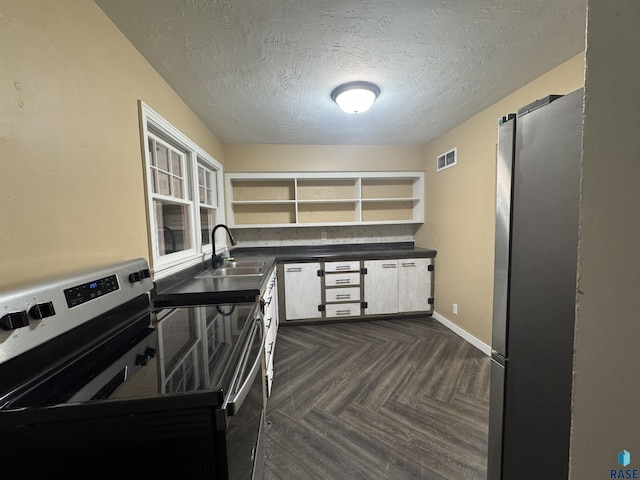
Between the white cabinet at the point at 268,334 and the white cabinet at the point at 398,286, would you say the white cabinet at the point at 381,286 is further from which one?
the white cabinet at the point at 268,334

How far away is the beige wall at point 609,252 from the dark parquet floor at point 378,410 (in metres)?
1.23

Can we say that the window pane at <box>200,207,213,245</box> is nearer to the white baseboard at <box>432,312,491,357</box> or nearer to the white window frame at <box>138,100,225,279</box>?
the white window frame at <box>138,100,225,279</box>

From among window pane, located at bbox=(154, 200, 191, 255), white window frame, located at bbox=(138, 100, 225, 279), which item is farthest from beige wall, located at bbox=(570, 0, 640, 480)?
window pane, located at bbox=(154, 200, 191, 255)

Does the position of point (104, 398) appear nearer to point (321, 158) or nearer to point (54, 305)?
point (54, 305)

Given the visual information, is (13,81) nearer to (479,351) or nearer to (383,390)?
(383,390)

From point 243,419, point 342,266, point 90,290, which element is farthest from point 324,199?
point 243,419

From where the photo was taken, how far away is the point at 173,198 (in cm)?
188

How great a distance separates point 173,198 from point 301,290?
1.85 metres

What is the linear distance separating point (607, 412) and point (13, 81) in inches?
65.3

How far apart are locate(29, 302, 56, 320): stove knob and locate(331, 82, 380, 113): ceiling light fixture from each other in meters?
2.04

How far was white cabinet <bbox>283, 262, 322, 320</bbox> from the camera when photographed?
125 inches

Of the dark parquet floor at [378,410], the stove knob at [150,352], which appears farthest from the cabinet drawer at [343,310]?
the stove knob at [150,352]

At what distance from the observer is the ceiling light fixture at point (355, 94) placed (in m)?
1.88

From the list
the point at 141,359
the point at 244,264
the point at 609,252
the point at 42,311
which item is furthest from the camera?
the point at 244,264
